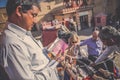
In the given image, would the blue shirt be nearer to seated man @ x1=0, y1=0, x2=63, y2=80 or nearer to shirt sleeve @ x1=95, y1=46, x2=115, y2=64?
shirt sleeve @ x1=95, y1=46, x2=115, y2=64

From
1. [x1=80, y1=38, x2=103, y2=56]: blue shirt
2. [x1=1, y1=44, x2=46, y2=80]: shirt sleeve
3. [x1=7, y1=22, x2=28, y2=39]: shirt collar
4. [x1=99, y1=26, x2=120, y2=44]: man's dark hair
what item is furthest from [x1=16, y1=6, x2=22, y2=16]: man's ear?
[x1=80, y1=38, x2=103, y2=56]: blue shirt

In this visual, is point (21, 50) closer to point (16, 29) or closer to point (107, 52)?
point (16, 29)

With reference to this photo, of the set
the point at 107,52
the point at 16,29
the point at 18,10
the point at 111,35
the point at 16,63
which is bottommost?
the point at 107,52

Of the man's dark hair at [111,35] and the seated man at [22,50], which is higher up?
the seated man at [22,50]

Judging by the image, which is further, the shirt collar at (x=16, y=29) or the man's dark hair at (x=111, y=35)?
the man's dark hair at (x=111, y=35)

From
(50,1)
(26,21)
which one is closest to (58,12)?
(50,1)

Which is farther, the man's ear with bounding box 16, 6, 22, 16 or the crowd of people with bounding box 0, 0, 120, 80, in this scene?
the man's ear with bounding box 16, 6, 22, 16

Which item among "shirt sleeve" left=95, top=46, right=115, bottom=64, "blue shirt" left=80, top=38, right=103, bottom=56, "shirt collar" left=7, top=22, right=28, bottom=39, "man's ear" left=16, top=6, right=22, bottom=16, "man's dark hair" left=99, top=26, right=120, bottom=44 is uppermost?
"man's ear" left=16, top=6, right=22, bottom=16

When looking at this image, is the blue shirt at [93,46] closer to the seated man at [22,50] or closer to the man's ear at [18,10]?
the seated man at [22,50]

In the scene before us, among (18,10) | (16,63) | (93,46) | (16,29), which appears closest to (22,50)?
(16,63)

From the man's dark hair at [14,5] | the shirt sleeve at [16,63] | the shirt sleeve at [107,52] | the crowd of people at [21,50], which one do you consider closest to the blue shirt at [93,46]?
the shirt sleeve at [107,52]

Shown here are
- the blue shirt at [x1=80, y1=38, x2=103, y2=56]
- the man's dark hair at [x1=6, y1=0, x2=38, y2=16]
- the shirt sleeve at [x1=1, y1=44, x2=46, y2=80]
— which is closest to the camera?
the shirt sleeve at [x1=1, y1=44, x2=46, y2=80]

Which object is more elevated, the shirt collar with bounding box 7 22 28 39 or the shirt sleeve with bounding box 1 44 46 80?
the shirt collar with bounding box 7 22 28 39

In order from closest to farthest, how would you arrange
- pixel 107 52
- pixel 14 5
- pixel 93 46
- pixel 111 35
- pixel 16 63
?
pixel 16 63 < pixel 14 5 < pixel 111 35 < pixel 107 52 < pixel 93 46
